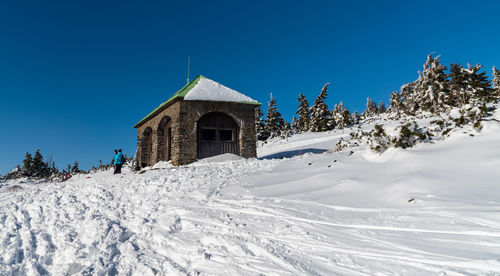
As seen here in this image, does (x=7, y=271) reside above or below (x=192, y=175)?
below

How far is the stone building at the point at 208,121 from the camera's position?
14.1 metres

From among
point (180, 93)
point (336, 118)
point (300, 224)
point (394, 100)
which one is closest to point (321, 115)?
point (336, 118)

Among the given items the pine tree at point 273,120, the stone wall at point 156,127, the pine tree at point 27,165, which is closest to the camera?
the stone wall at point 156,127

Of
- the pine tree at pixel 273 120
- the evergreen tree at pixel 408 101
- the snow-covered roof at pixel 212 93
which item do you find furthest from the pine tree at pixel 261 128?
the snow-covered roof at pixel 212 93

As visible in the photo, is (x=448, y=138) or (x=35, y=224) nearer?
(x=35, y=224)

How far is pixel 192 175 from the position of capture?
360 inches

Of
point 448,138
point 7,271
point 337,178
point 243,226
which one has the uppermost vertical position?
point 448,138

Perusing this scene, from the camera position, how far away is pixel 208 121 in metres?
15.4

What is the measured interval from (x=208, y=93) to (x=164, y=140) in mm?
5298

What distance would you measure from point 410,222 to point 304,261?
5.59 feet

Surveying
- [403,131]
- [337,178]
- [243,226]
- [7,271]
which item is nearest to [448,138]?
[403,131]

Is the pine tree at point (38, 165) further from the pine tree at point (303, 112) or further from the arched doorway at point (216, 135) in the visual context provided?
the pine tree at point (303, 112)

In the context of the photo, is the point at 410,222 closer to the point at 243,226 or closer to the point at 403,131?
the point at 243,226

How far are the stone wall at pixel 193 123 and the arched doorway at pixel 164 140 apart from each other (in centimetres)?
102
